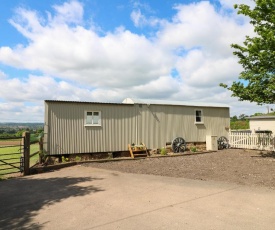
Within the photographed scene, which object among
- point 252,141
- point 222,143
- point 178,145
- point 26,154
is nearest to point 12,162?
point 26,154

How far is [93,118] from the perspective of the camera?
50.8ft

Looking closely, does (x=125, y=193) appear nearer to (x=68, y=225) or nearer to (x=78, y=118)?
(x=68, y=225)

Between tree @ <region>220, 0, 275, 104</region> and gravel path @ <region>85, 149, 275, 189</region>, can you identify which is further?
tree @ <region>220, 0, 275, 104</region>

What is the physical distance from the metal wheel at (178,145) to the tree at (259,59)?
201 inches

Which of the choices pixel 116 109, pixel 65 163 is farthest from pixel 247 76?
pixel 65 163

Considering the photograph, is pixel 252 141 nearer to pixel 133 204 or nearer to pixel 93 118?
pixel 93 118

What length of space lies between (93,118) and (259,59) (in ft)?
32.3

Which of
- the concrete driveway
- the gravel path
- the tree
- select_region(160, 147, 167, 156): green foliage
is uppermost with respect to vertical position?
the tree

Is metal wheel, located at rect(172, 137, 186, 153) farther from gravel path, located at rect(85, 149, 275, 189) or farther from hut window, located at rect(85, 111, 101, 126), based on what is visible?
hut window, located at rect(85, 111, 101, 126)

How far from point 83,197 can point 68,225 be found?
2096 mm

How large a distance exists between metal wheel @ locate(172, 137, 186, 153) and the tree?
5.11 metres

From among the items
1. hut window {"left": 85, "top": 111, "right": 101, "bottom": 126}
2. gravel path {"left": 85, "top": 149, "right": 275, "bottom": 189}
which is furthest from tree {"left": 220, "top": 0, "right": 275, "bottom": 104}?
hut window {"left": 85, "top": 111, "right": 101, "bottom": 126}

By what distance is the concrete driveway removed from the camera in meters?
5.27

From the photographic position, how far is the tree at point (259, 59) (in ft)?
45.1
